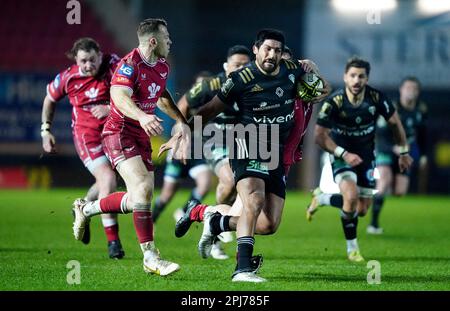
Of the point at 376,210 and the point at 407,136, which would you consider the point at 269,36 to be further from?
the point at 407,136

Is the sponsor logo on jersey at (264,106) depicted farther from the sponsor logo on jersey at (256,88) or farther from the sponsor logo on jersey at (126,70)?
the sponsor logo on jersey at (126,70)

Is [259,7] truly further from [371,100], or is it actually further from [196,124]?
[196,124]

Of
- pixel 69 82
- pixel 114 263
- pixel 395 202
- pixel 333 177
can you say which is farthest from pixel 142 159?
pixel 395 202

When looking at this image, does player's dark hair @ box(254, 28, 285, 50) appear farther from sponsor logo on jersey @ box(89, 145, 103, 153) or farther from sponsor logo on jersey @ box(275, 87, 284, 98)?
sponsor logo on jersey @ box(89, 145, 103, 153)

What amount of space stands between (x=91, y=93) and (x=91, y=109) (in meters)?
0.17

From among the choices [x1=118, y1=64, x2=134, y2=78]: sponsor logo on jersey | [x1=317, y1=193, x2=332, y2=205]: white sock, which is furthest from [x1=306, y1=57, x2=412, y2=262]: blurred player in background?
[x1=118, y1=64, x2=134, y2=78]: sponsor logo on jersey

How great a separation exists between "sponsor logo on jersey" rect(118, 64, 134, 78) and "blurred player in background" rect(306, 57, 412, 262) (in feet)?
10.00

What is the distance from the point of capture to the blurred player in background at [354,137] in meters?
9.65

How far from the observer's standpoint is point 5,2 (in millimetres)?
26844

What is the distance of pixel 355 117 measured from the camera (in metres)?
10.0

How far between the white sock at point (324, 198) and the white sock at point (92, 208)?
3357mm

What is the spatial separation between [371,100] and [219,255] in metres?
2.41

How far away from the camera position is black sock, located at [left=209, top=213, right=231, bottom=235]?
25.2 feet

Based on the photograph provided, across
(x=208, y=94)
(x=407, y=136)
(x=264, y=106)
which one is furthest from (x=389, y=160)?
(x=264, y=106)
